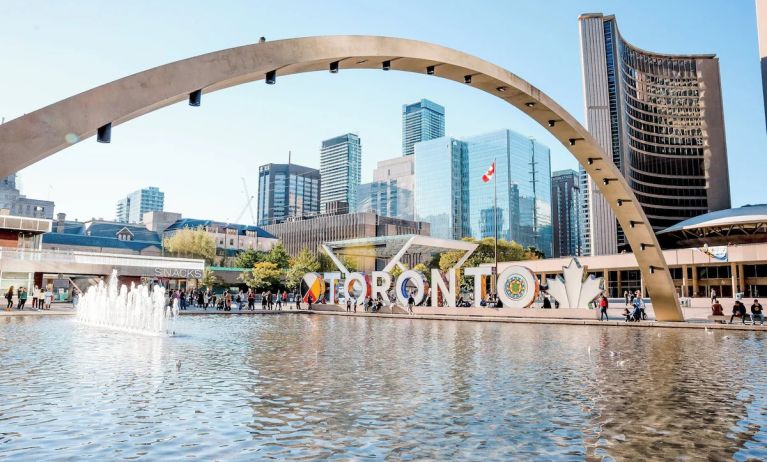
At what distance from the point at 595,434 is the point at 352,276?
135ft

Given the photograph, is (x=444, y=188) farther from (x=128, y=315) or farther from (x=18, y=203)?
(x=128, y=315)

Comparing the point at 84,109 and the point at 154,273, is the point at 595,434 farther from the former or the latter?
the point at 154,273

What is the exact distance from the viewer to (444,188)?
18912cm

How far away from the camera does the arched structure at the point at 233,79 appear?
773 centimetres

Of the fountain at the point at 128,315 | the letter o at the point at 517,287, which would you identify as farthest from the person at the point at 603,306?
the fountain at the point at 128,315

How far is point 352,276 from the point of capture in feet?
158

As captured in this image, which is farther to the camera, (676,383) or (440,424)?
(676,383)

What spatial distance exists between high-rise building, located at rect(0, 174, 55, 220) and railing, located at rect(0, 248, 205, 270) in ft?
417

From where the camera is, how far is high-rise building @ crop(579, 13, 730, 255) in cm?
12300

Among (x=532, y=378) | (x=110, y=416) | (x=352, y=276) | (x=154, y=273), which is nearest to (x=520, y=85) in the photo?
(x=532, y=378)

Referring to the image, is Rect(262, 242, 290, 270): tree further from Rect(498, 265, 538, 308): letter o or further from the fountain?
Rect(498, 265, 538, 308): letter o

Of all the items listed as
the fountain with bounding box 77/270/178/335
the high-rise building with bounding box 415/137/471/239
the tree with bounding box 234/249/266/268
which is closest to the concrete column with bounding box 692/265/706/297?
the fountain with bounding box 77/270/178/335

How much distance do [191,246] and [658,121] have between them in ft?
367

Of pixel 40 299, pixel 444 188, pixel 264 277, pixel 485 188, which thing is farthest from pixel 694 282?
pixel 444 188
